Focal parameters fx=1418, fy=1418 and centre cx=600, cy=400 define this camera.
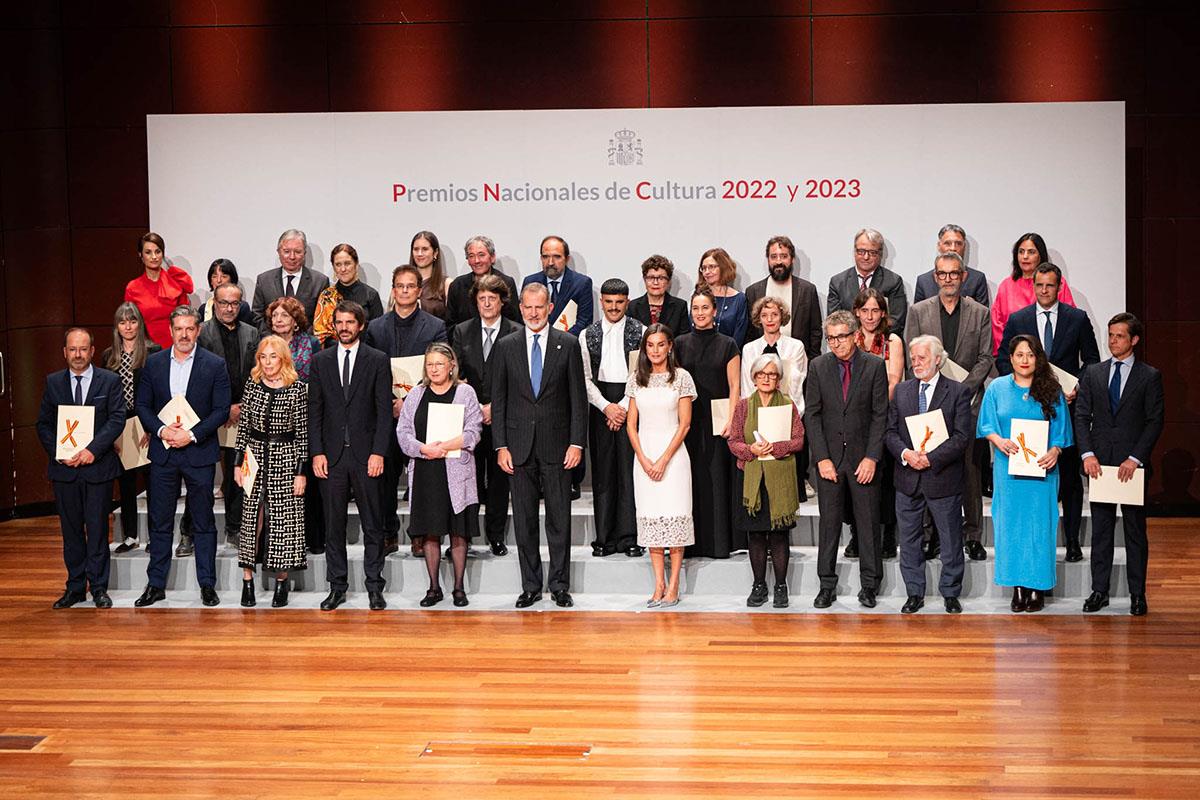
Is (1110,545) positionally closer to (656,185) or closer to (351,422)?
(656,185)

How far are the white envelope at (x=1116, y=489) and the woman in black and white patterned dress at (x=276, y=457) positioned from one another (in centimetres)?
397

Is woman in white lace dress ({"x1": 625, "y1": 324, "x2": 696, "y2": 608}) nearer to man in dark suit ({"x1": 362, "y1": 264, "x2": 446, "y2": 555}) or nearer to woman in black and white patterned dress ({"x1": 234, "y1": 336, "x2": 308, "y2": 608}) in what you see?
man in dark suit ({"x1": 362, "y1": 264, "x2": 446, "y2": 555})

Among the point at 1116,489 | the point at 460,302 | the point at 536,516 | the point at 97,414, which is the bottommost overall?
the point at 536,516

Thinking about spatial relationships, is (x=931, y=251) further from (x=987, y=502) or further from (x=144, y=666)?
(x=144, y=666)

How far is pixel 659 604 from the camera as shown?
23.8 ft

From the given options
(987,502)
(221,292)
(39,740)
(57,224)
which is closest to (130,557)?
(221,292)

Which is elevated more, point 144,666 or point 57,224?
point 57,224

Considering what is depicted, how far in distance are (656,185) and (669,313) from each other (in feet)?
5.08

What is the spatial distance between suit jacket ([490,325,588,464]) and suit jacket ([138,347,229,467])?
1476 millimetres

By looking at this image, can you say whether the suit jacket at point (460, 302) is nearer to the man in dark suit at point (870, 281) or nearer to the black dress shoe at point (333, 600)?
the black dress shoe at point (333, 600)

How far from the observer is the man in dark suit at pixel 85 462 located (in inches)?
292

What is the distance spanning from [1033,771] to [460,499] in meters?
3.29

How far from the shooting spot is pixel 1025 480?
7.00 meters

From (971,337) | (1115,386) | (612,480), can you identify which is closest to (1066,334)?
(971,337)
